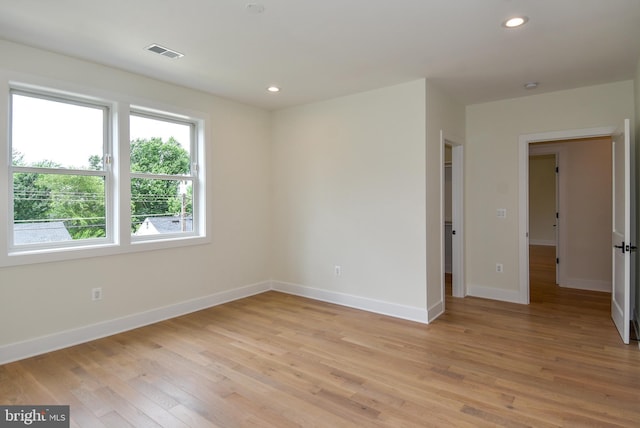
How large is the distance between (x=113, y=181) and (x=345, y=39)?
2688mm

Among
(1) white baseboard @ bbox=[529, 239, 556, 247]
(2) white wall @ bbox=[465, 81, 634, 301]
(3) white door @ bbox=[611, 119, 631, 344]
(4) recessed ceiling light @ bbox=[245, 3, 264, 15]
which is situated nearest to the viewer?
(4) recessed ceiling light @ bbox=[245, 3, 264, 15]

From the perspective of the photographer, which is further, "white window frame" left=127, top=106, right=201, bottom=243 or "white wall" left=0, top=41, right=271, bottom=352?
"white window frame" left=127, top=106, right=201, bottom=243

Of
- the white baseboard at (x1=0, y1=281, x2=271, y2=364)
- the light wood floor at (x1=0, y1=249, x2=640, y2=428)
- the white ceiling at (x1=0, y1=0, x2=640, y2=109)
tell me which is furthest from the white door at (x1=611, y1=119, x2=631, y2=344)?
the white baseboard at (x1=0, y1=281, x2=271, y2=364)

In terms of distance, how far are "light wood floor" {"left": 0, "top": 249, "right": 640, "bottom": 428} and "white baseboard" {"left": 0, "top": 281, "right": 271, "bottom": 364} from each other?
10 cm

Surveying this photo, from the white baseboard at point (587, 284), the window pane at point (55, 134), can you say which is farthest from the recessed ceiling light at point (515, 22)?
the white baseboard at point (587, 284)

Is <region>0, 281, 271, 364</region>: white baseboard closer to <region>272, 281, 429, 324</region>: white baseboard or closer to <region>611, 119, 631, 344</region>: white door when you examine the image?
<region>272, 281, 429, 324</region>: white baseboard

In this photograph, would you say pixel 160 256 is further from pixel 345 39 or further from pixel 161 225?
pixel 345 39

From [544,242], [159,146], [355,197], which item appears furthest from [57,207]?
[544,242]

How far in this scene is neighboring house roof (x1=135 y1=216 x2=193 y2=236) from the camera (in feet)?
13.1

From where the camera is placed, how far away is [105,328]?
138 inches

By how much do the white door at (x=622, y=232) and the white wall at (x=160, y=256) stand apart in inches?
163

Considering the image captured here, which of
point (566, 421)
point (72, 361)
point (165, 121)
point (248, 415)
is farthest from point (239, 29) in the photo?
→ point (566, 421)

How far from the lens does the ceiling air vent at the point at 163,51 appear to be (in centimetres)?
306

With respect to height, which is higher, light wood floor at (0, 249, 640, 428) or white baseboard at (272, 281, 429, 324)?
white baseboard at (272, 281, 429, 324)
